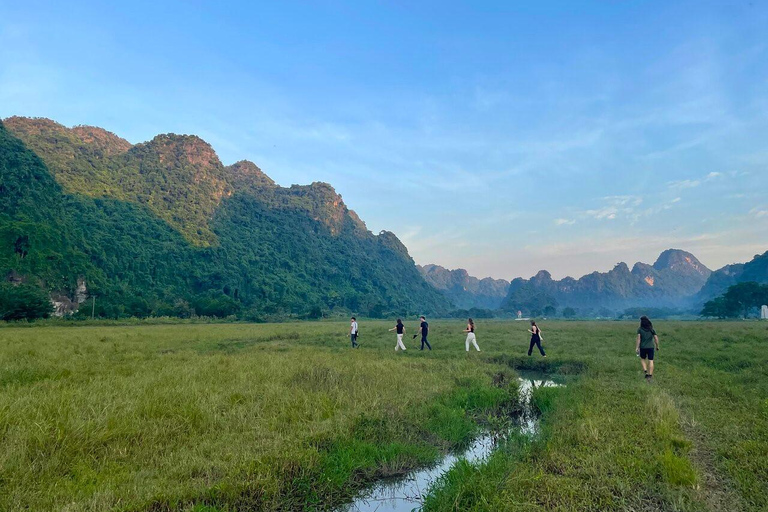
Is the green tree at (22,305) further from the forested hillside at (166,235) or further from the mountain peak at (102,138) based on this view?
the mountain peak at (102,138)

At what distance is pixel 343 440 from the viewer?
6.49 metres

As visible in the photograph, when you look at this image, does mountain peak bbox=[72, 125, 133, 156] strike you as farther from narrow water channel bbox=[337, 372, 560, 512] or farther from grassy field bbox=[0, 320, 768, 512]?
narrow water channel bbox=[337, 372, 560, 512]

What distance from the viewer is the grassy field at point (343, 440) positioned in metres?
4.66

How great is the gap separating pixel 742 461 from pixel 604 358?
11.5 meters

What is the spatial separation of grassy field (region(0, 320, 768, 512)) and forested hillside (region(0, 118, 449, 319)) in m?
59.1

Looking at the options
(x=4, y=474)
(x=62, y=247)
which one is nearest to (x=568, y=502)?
(x=4, y=474)

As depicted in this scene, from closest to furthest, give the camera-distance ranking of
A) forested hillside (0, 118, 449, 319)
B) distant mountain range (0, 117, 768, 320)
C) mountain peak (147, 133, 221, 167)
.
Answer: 1. distant mountain range (0, 117, 768, 320)
2. forested hillside (0, 118, 449, 319)
3. mountain peak (147, 133, 221, 167)

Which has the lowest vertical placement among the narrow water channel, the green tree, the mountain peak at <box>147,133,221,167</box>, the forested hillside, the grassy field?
the green tree

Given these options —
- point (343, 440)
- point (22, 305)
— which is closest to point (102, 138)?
point (22, 305)

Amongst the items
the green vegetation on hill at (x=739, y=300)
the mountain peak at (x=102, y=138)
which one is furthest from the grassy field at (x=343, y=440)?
the mountain peak at (x=102, y=138)

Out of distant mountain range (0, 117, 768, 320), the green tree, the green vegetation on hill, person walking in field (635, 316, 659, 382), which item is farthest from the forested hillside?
the green vegetation on hill

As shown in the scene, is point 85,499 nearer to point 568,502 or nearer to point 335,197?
point 568,502

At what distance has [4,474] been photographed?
4.82 meters

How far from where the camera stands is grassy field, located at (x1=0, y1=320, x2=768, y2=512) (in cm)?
466
